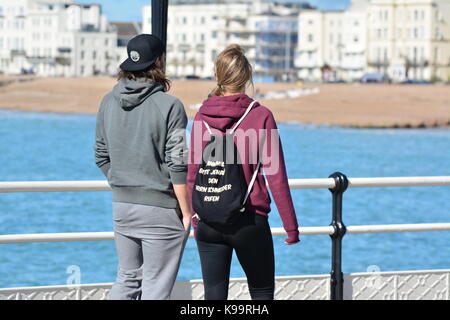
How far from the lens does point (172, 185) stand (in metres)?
4.49

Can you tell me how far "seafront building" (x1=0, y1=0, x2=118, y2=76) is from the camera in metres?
129

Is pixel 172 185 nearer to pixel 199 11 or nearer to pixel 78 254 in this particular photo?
pixel 78 254

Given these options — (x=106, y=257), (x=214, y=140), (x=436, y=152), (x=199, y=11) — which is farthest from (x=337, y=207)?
(x=199, y=11)

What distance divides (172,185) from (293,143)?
5539cm

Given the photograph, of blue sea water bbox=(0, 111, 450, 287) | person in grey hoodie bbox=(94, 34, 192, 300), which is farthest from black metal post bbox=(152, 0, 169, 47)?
blue sea water bbox=(0, 111, 450, 287)

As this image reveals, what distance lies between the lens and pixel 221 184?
14.5ft

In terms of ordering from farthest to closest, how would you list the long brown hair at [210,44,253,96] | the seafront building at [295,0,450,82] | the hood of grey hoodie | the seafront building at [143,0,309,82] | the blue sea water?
1. the seafront building at [143,0,309,82]
2. the seafront building at [295,0,450,82]
3. the blue sea water
4. the hood of grey hoodie
5. the long brown hair at [210,44,253,96]

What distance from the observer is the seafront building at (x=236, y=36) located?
5207 inches

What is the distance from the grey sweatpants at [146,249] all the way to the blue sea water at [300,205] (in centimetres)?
129

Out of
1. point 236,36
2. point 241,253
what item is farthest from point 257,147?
point 236,36

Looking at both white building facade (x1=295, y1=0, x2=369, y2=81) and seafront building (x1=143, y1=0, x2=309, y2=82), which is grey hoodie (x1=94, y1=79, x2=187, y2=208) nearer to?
white building facade (x1=295, y1=0, x2=369, y2=81)

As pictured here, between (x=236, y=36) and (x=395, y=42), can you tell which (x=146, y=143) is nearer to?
(x=395, y=42)

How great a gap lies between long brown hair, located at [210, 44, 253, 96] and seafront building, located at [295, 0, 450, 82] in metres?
106

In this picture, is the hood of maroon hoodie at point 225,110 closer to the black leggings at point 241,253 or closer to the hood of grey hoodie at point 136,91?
the hood of grey hoodie at point 136,91
